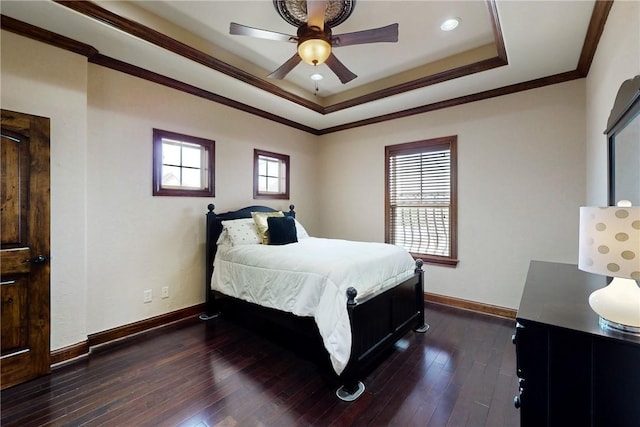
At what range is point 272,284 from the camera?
2.58 meters

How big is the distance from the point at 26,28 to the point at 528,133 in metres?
4.87

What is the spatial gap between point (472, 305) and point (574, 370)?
2.80 metres

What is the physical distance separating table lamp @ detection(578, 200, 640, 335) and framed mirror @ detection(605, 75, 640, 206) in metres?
0.70

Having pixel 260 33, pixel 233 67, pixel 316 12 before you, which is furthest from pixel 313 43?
pixel 233 67

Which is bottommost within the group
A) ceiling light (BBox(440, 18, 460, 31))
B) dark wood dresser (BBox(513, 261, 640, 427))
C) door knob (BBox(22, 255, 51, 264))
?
dark wood dresser (BBox(513, 261, 640, 427))

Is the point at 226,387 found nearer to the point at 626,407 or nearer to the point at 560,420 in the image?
the point at 560,420

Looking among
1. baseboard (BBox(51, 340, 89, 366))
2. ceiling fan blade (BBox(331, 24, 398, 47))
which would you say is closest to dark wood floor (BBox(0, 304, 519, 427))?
baseboard (BBox(51, 340, 89, 366))

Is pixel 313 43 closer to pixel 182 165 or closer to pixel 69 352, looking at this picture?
pixel 182 165

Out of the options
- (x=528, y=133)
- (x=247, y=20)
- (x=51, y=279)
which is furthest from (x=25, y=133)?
(x=528, y=133)

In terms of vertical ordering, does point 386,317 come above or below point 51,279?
below

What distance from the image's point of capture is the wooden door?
2061 mm

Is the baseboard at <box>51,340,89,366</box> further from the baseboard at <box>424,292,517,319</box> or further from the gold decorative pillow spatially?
the baseboard at <box>424,292,517,319</box>

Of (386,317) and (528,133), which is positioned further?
(528,133)

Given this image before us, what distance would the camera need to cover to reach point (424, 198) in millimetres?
4043
